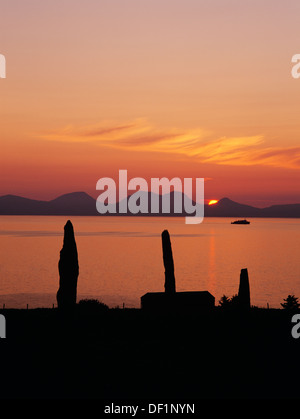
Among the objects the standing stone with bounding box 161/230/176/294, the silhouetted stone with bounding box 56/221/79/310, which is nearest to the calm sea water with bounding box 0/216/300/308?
the standing stone with bounding box 161/230/176/294

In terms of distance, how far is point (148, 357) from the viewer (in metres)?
21.8

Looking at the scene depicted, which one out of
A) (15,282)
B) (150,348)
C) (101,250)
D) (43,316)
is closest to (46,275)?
(15,282)

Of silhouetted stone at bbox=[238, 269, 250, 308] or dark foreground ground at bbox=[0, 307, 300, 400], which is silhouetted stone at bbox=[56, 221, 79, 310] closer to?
dark foreground ground at bbox=[0, 307, 300, 400]

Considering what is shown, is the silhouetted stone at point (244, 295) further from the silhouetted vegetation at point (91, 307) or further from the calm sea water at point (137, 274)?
the calm sea water at point (137, 274)

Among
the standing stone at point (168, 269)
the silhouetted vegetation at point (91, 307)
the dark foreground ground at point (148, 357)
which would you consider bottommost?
the dark foreground ground at point (148, 357)

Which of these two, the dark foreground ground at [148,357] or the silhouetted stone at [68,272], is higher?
the silhouetted stone at [68,272]

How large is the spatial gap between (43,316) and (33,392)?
15493mm

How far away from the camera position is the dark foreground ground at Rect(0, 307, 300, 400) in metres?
17.5

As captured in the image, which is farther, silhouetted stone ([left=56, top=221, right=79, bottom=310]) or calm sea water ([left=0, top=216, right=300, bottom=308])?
calm sea water ([left=0, top=216, right=300, bottom=308])

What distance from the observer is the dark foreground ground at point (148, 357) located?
57.4 ft

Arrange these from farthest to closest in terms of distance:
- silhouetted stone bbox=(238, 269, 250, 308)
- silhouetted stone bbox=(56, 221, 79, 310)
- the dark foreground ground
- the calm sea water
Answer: the calm sea water < silhouetted stone bbox=(238, 269, 250, 308) < silhouetted stone bbox=(56, 221, 79, 310) < the dark foreground ground

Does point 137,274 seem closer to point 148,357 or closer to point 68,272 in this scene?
point 68,272

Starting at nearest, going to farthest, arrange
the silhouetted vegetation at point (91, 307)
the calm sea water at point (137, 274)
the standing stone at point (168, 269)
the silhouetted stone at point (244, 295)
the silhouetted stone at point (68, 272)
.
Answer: the silhouetted stone at point (68, 272), the silhouetted vegetation at point (91, 307), the silhouetted stone at point (244, 295), the standing stone at point (168, 269), the calm sea water at point (137, 274)

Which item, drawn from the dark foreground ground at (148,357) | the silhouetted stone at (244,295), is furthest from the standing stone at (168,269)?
the silhouetted stone at (244,295)
